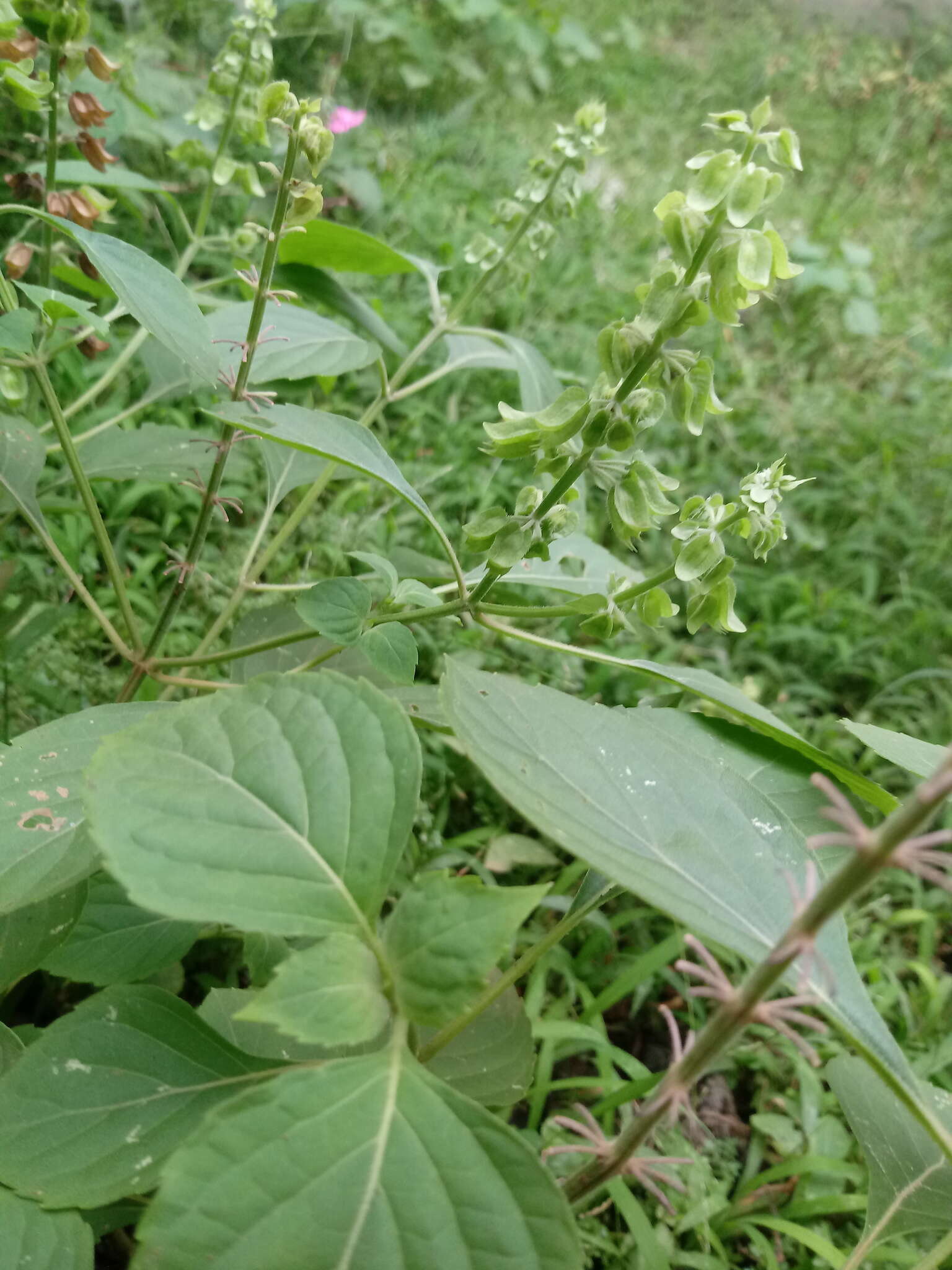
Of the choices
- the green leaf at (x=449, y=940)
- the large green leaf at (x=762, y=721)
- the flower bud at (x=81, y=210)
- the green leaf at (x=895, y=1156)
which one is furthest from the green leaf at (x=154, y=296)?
the green leaf at (x=895, y=1156)

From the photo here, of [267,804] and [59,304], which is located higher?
[59,304]

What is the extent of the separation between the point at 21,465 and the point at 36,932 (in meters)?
0.54

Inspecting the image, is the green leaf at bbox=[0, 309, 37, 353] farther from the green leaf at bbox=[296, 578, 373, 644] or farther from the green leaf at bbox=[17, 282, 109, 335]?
the green leaf at bbox=[296, 578, 373, 644]

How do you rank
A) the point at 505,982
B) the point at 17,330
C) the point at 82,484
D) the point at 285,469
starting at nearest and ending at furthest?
the point at 505,982, the point at 17,330, the point at 82,484, the point at 285,469

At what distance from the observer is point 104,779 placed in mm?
546

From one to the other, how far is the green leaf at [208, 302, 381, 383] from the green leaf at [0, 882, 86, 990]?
0.51 metres

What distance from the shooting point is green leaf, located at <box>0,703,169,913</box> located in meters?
0.67

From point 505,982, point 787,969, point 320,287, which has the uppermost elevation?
point 320,287

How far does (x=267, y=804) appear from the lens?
58 centimetres

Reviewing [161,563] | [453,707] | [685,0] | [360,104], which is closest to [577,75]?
[360,104]

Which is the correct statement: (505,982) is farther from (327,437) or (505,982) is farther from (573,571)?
(573,571)

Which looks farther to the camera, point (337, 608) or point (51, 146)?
point (51, 146)

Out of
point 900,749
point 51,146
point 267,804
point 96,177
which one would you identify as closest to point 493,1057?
point 267,804

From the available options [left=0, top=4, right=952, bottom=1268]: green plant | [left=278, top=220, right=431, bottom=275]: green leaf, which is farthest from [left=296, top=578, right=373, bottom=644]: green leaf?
[left=278, top=220, right=431, bottom=275]: green leaf
